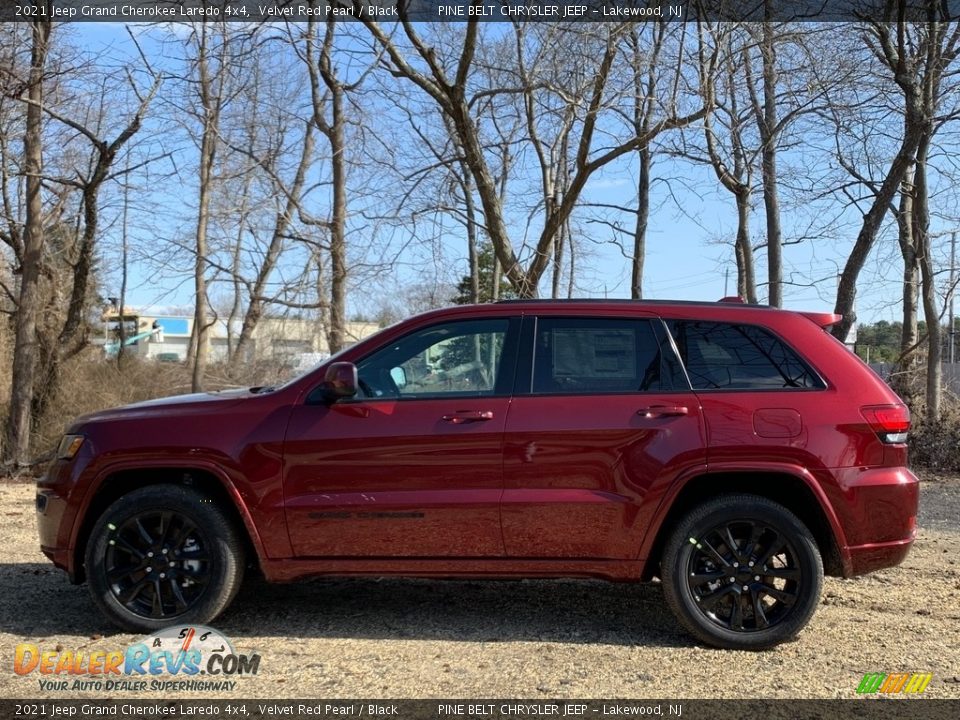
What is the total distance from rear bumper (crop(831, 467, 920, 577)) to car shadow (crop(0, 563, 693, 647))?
1.04 m

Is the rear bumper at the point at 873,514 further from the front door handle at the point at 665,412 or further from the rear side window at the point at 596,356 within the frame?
the rear side window at the point at 596,356

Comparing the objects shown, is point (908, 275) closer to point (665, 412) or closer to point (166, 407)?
point (665, 412)

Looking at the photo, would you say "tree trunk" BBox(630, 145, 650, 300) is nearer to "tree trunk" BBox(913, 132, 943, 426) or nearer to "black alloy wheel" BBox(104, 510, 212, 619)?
"tree trunk" BBox(913, 132, 943, 426)

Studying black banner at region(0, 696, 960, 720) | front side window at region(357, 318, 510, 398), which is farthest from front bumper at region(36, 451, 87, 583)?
front side window at region(357, 318, 510, 398)

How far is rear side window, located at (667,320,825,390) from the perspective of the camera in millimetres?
4746

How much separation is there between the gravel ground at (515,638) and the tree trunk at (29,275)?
20.9 feet

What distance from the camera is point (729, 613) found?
4.66 m

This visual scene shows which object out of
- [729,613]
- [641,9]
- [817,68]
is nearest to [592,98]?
[641,9]

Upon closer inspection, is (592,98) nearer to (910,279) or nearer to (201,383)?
(910,279)

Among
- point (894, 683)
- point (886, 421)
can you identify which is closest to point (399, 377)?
point (886, 421)

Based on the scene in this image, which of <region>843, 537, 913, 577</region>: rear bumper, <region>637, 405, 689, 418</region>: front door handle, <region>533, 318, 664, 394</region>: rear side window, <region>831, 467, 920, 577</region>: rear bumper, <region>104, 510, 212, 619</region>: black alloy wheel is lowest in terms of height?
<region>104, 510, 212, 619</region>: black alloy wheel

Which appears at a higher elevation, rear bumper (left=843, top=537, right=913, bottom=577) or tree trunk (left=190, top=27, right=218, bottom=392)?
tree trunk (left=190, top=27, right=218, bottom=392)

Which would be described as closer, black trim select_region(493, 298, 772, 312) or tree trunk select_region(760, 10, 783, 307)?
black trim select_region(493, 298, 772, 312)

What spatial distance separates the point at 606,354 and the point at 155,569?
2764mm
